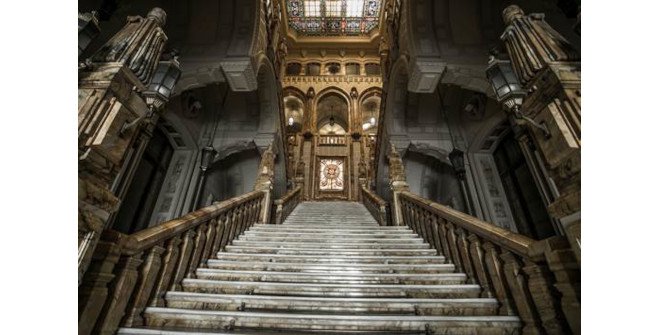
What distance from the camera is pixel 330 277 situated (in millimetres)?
2625

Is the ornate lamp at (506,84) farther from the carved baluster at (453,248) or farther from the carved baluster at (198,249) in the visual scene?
the carved baluster at (198,249)

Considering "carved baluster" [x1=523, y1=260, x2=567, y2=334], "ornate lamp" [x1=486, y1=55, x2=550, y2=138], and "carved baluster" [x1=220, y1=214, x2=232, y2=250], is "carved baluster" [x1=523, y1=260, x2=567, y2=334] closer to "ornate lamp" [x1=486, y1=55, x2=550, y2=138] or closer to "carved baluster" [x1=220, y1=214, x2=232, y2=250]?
"ornate lamp" [x1=486, y1=55, x2=550, y2=138]

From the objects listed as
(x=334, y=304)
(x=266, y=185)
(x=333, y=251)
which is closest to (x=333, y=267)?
(x=333, y=251)

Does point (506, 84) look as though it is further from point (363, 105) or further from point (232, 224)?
point (363, 105)

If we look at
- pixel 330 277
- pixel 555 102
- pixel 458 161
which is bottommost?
pixel 330 277

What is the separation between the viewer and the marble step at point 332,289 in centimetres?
232

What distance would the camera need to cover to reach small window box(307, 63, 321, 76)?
17469 mm

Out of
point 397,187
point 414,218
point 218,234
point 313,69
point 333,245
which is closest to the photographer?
point 218,234

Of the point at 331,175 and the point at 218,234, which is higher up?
the point at 331,175

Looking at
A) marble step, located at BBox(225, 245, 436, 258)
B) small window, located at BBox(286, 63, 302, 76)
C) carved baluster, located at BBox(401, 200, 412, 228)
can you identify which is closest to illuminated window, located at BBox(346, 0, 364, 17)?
small window, located at BBox(286, 63, 302, 76)

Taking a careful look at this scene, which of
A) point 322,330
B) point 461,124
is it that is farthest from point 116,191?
point 461,124

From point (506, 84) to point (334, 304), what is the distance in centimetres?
376

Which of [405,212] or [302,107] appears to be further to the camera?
[302,107]

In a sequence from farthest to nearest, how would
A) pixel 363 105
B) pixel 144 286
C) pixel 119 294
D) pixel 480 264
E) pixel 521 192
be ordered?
1. pixel 363 105
2. pixel 521 192
3. pixel 480 264
4. pixel 144 286
5. pixel 119 294
